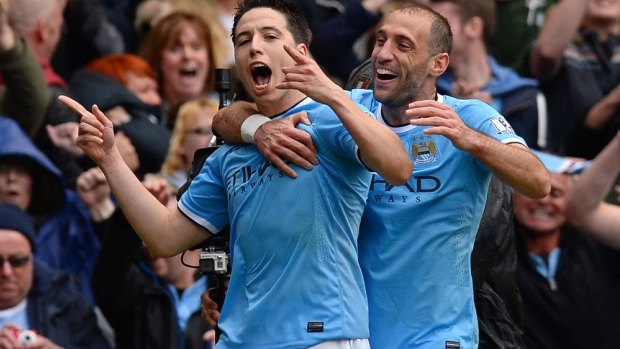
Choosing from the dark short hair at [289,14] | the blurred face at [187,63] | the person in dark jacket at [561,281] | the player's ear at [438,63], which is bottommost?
the person in dark jacket at [561,281]

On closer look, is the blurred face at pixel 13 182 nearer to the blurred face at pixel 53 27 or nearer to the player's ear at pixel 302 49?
the blurred face at pixel 53 27

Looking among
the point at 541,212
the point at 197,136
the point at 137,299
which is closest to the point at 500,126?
the point at 541,212

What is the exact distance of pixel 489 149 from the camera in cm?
606

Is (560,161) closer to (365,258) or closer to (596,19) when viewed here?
(596,19)

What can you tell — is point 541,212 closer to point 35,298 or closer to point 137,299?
point 137,299

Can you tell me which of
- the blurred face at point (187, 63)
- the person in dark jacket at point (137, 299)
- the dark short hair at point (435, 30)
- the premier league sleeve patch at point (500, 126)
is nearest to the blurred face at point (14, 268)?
the person in dark jacket at point (137, 299)

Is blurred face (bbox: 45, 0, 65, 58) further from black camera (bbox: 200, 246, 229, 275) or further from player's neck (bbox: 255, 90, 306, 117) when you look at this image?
player's neck (bbox: 255, 90, 306, 117)

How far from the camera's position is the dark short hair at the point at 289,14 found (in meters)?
6.38

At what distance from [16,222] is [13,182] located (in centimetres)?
74

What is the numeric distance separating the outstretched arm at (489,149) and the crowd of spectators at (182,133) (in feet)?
4.16

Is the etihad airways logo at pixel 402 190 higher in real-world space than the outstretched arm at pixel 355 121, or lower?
lower

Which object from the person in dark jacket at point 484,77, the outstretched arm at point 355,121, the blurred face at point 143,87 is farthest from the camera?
the blurred face at point 143,87

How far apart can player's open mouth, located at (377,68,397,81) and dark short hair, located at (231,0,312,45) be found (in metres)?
0.32

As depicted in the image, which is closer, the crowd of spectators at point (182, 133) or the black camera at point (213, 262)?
the black camera at point (213, 262)
